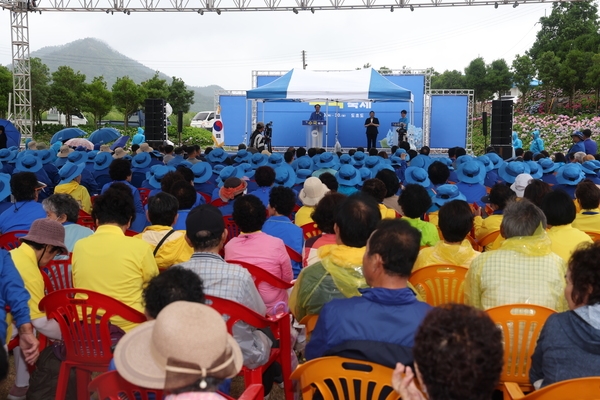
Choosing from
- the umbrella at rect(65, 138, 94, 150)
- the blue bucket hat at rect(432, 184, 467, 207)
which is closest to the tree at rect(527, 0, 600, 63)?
the umbrella at rect(65, 138, 94, 150)

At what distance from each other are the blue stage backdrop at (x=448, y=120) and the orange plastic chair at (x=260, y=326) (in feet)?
58.7

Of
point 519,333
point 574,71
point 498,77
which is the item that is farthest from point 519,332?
point 498,77

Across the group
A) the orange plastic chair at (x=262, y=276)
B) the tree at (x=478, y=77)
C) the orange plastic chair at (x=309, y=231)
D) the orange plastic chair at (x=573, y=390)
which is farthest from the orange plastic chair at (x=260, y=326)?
the tree at (x=478, y=77)

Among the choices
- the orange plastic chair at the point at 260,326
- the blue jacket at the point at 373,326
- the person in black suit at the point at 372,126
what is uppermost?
the person in black suit at the point at 372,126

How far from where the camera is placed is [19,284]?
2.81 meters

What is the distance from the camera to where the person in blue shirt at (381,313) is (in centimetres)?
215

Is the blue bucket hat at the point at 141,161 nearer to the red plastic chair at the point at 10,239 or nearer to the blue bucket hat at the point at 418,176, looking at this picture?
the blue bucket hat at the point at 418,176

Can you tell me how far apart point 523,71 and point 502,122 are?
53.4ft

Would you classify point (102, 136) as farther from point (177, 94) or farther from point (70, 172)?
Result: point (177, 94)

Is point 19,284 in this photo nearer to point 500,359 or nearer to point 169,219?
point 169,219

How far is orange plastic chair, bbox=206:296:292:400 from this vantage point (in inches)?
111

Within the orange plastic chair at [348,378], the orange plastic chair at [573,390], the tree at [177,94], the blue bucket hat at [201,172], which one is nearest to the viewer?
the orange plastic chair at [573,390]

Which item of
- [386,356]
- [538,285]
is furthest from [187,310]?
[538,285]

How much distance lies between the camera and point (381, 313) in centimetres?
226
